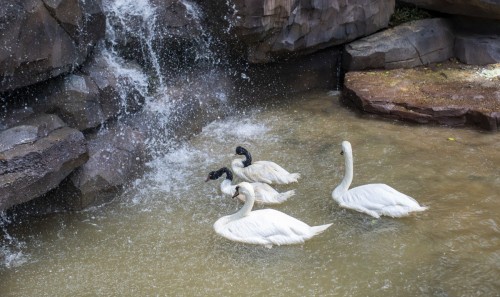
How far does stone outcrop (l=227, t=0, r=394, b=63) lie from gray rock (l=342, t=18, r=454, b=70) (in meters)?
0.19

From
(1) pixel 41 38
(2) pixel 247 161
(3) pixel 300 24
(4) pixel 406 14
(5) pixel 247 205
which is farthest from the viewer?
(4) pixel 406 14

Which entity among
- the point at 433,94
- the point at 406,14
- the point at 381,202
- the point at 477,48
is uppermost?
the point at 406,14

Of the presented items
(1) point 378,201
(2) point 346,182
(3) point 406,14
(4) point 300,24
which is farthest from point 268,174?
(3) point 406,14

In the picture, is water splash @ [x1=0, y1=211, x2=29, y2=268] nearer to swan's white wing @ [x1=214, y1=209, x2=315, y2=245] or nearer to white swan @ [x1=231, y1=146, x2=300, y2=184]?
swan's white wing @ [x1=214, y1=209, x2=315, y2=245]

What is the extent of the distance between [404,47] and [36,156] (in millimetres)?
5236

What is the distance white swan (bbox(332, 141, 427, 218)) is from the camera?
4883 mm

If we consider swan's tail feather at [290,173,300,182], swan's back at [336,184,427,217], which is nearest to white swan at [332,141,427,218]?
swan's back at [336,184,427,217]

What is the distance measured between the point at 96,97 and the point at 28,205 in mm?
1227

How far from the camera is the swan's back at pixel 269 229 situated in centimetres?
461

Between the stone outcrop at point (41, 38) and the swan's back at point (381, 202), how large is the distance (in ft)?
9.46

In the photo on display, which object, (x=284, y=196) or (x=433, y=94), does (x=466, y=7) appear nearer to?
(x=433, y=94)

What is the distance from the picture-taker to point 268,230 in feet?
15.2

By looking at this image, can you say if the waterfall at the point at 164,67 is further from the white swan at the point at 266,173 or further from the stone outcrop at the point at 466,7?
the stone outcrop at the point at 466,7

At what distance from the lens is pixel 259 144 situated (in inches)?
257
